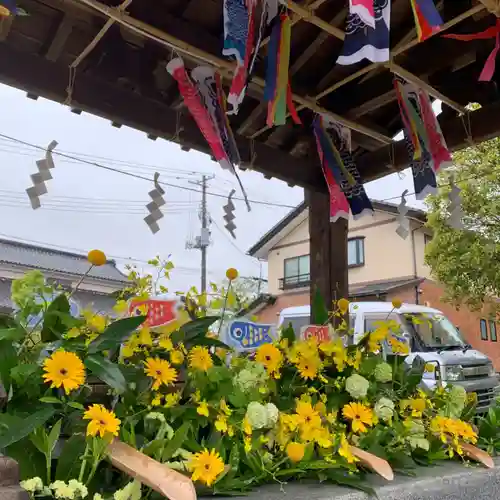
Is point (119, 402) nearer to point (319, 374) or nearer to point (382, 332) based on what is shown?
point (319, 374)

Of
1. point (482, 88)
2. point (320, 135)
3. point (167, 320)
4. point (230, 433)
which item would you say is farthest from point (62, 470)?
point (482, 88)

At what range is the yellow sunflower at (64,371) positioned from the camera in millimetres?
1021

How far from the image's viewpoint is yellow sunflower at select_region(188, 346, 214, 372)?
4.28 feet

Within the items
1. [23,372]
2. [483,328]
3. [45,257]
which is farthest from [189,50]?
[483,328]

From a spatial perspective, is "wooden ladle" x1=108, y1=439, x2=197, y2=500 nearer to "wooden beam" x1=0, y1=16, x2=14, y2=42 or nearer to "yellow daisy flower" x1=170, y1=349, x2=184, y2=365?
"yellow daisy flower" x1=170, y1=349, x2=184, y2=365

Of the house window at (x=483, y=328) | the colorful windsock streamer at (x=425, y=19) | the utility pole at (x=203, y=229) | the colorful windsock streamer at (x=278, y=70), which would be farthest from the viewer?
the house window at (x=483, y=328)

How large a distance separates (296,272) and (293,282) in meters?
0.36

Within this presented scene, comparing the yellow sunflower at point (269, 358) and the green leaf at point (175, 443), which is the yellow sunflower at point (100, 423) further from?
the yellow sunflower at point (269, 358)

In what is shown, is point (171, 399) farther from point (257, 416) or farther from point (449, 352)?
point (449, 352)

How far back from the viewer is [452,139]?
2947mm

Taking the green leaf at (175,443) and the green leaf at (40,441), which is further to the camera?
the green leaf at (175,443)

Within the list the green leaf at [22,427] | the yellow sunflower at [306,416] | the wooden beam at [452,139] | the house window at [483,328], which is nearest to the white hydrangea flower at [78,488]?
the green leaf at [22,427]

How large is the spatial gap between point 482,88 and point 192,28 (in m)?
1.55

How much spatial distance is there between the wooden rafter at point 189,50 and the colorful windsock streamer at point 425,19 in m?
0.99
